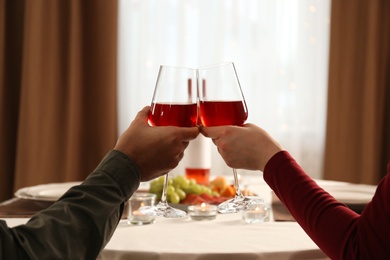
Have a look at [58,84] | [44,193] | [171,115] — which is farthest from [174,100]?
[58,84]

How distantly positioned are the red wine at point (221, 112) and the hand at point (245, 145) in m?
0.02

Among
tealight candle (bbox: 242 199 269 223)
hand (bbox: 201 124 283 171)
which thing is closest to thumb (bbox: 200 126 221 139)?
hand (bbox: 201 124 283 171)

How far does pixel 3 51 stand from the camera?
3.92 metres

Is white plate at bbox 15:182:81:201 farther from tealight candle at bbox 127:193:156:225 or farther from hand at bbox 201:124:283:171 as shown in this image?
hand at bbox 201:124:283:171

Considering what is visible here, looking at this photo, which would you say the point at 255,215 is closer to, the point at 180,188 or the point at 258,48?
the point at 180,188

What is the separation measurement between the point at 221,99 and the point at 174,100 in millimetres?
106

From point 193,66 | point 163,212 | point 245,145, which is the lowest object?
point 163,212

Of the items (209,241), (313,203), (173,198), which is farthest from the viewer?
(173,198)

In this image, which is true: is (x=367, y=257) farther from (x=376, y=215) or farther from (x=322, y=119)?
(x=322, y=119)

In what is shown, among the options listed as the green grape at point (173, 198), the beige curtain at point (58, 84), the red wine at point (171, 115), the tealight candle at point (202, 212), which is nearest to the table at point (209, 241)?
the tealight candle at point (202, 212)

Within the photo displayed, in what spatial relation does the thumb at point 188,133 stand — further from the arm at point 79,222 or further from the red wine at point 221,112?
the arm at point 79,222

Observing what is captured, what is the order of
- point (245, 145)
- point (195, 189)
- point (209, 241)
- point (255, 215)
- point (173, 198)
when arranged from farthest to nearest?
point (195, 189)
point (173, 198)
point (255, 215)
point (209, 241)
point (245, 145)

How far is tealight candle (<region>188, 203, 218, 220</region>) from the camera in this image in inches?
60.8

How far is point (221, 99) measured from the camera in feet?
3.99
